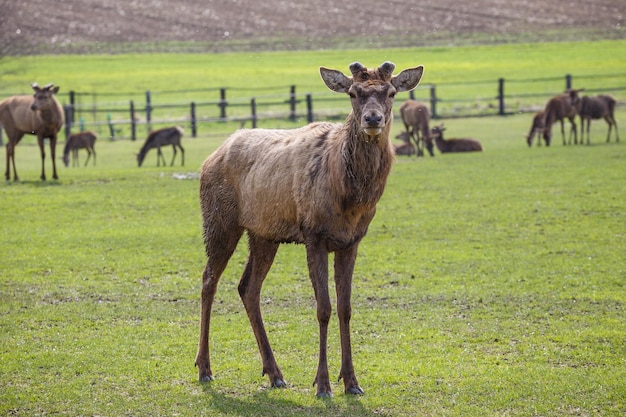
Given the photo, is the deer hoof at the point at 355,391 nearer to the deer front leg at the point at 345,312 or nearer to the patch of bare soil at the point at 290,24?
the deer front leg at the point at 345,312

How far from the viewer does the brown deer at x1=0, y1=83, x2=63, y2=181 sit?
22281mm

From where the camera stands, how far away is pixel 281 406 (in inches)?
292

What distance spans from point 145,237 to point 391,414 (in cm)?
853

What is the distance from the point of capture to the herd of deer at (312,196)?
7.66 meters

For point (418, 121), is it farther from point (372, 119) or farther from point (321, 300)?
point (372, 119)

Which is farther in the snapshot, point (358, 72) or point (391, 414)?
point (358, 72)

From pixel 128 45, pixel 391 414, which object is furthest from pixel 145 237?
pixel 128 45

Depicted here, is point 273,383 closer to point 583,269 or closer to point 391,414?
point 391,414

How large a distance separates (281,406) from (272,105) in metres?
41.5

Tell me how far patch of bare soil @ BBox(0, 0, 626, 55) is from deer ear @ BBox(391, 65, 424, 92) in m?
58.1

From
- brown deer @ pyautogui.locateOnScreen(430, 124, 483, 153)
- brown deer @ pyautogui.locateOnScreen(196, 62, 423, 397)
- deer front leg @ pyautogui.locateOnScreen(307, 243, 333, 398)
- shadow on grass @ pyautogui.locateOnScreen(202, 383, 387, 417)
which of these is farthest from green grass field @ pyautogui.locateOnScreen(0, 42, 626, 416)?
brown deer @ pyautogui.locateOnScreen(430, 124, 483, 153)

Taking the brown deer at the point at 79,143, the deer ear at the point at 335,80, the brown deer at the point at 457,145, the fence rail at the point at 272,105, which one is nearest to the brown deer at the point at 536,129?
the brown deer at the point at 457,145

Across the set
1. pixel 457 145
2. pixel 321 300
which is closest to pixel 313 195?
pixel 321 300

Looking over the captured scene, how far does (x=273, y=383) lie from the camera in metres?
7.97
